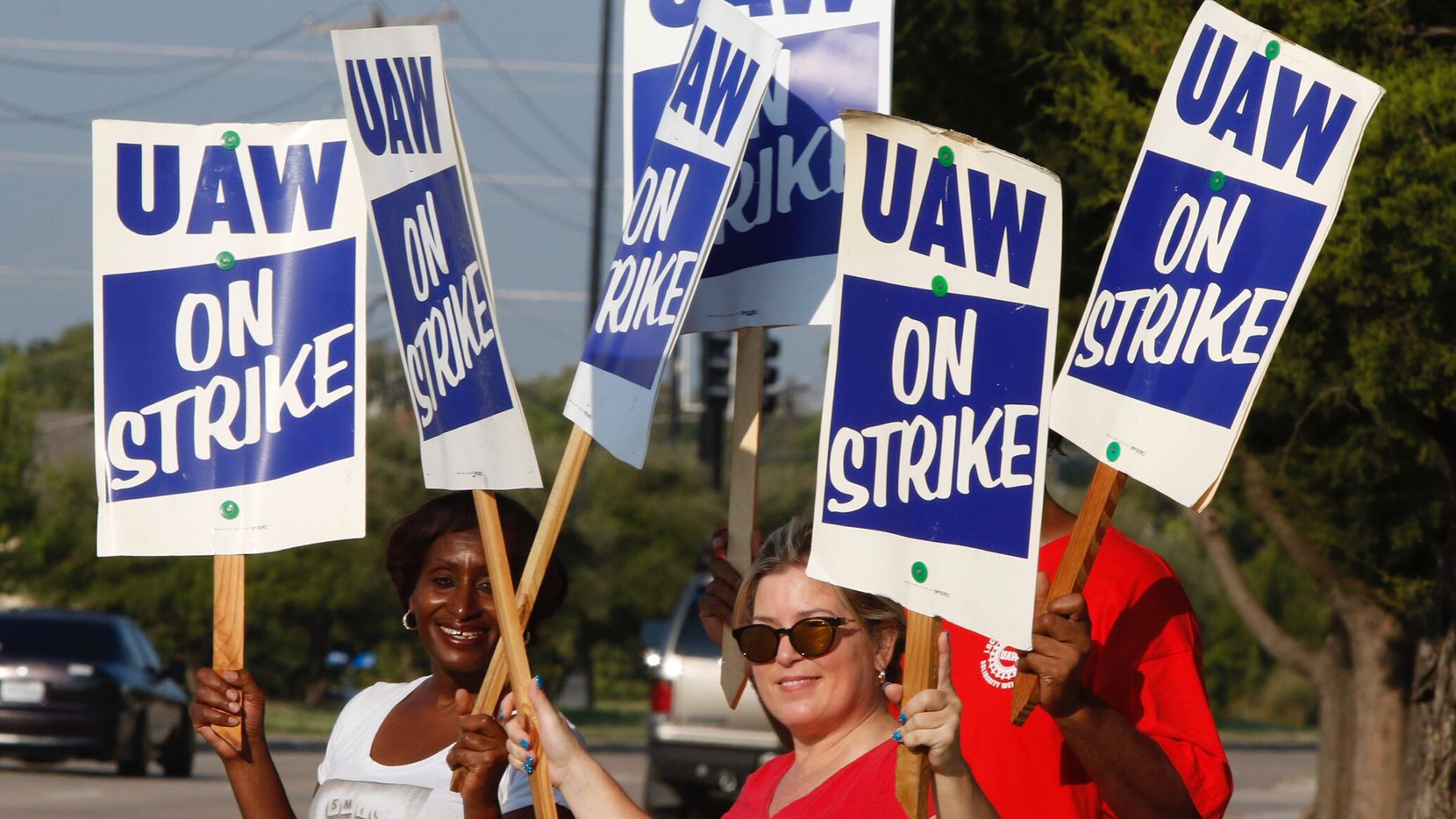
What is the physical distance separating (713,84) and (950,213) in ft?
2.70

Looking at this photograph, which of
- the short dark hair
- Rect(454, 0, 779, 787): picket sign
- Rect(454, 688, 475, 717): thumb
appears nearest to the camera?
Rect(454, 688, 475, 717): thumb

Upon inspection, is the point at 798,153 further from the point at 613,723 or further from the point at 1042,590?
the point at 613,723

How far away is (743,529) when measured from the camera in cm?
453

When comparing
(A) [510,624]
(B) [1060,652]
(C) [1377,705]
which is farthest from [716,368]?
(B) [1060,652]

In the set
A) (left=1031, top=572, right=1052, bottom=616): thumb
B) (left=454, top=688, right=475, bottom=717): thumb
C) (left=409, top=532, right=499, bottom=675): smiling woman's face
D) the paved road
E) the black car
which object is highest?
(left=1031, top=572, right=1052, bottom=616): thumb

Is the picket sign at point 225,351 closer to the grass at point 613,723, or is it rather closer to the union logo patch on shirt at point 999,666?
the union logo patch on shirt at point 999,666

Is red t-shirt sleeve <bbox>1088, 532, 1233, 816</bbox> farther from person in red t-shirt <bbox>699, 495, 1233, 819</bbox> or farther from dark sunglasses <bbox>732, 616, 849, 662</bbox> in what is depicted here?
dark sunglasses <bbox>732, 616, 849, 662</bbox>

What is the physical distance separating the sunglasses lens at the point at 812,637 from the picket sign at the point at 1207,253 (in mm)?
551

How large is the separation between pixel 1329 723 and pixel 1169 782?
1148 cm

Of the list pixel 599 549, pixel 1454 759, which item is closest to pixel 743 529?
pixel 1454 759

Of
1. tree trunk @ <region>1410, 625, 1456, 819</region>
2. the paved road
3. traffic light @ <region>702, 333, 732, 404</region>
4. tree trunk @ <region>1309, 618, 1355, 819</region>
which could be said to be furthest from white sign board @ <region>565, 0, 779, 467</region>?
traffic light @ <region>702, 333, 732, 404</region>

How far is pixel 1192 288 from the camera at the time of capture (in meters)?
3.69

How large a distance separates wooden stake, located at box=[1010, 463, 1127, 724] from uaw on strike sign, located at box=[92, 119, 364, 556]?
1.56 meters

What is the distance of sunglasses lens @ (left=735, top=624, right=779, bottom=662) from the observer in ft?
11.8
